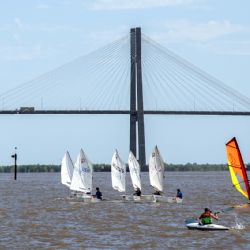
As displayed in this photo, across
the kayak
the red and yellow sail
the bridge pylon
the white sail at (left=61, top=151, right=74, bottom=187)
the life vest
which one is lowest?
the kayak

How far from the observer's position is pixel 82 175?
54.6 m

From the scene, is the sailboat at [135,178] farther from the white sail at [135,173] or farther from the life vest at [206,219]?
the life vest at [206,219]

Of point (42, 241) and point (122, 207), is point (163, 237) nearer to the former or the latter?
point (42, 241)

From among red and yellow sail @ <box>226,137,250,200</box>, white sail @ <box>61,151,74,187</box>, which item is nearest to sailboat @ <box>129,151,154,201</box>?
white sail @ <box>61,151,74,187</box>

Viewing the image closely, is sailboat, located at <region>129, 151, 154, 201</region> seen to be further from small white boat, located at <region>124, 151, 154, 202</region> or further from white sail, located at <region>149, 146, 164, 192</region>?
white sail, located at <region>149, 146, 164, 192</region>

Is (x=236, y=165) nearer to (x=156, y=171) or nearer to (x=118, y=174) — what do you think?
(x=156, y=171)

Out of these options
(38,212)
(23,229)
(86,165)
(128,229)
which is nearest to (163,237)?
(128,229)

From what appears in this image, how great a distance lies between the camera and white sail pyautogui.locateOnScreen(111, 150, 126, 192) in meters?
56.2

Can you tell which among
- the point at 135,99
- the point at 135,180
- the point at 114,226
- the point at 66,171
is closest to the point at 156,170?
the point at 135,180

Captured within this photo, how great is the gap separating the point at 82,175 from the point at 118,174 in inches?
113

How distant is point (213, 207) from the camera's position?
47.5m

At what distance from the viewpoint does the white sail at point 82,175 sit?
179 feet

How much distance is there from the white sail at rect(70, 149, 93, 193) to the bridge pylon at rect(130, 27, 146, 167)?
2014 inches

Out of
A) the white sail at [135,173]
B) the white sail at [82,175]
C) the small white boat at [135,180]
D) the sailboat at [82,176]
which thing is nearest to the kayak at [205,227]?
the small white boat at [135,180]
